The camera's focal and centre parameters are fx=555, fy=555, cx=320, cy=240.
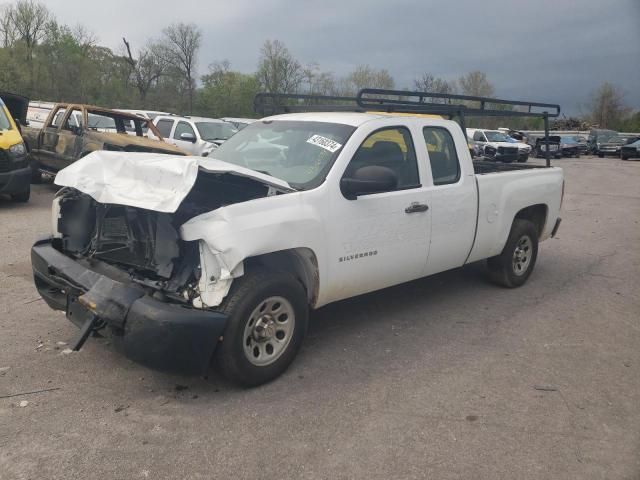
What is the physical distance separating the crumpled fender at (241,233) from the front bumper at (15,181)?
24.6 ft

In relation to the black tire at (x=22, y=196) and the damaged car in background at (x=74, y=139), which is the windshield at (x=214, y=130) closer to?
the damaged car in background at (x=74, y=139)

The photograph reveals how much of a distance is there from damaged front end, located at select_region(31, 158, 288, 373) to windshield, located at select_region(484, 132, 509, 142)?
28862mm

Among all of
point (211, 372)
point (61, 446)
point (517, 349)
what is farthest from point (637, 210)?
point (61, 446)

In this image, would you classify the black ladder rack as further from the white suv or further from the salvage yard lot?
the white suv

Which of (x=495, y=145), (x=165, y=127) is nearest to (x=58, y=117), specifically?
(x=165, y=127)

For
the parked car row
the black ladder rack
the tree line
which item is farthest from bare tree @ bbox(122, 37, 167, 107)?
the black ladder rack

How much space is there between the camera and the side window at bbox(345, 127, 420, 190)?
4.43 m

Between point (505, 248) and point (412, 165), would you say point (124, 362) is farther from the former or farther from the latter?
point (505, 248)

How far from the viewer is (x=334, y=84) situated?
4181cm

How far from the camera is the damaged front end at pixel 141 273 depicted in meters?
3.29

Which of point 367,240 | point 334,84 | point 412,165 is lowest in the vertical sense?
point 367,240

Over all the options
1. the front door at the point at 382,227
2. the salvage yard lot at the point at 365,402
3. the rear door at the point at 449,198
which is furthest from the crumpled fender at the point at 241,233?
the rear door at the point at 449,198

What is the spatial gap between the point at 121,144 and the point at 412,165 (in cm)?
730

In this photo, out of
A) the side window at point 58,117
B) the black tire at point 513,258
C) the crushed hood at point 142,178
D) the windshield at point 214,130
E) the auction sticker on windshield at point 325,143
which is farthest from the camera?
the windshield at point 214,130
